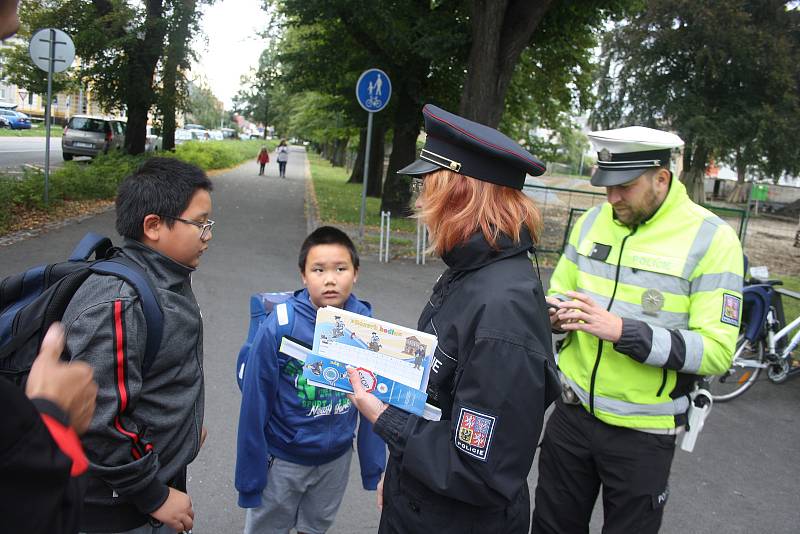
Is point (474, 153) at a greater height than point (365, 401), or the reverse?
point (474, 153)

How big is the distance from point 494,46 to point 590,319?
10082mm

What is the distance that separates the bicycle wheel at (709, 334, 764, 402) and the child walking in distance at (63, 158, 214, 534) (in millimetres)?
5653

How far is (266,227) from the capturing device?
1353cm

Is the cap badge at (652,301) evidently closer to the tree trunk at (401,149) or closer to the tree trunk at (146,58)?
the tree trunk at (401,149)

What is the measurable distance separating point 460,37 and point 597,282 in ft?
39.1

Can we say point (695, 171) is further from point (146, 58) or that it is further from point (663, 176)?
point (663, 176)

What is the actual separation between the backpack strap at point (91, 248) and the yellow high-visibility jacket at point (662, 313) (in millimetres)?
1935

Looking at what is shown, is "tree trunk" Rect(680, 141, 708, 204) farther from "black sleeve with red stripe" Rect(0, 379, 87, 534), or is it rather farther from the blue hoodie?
"black sleeve with red stripe" Rect(0, 379, 87, 534)

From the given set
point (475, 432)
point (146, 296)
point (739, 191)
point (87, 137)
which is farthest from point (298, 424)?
point (739, 191)

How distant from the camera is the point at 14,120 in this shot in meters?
45.6

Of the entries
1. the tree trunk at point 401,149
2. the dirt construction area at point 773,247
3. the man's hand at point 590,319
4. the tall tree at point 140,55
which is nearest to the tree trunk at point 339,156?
the tall tree at point 140,55

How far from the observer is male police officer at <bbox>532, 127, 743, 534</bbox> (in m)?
2.35

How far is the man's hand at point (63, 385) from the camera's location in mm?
1212

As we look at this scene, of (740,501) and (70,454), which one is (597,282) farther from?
(740,501)
